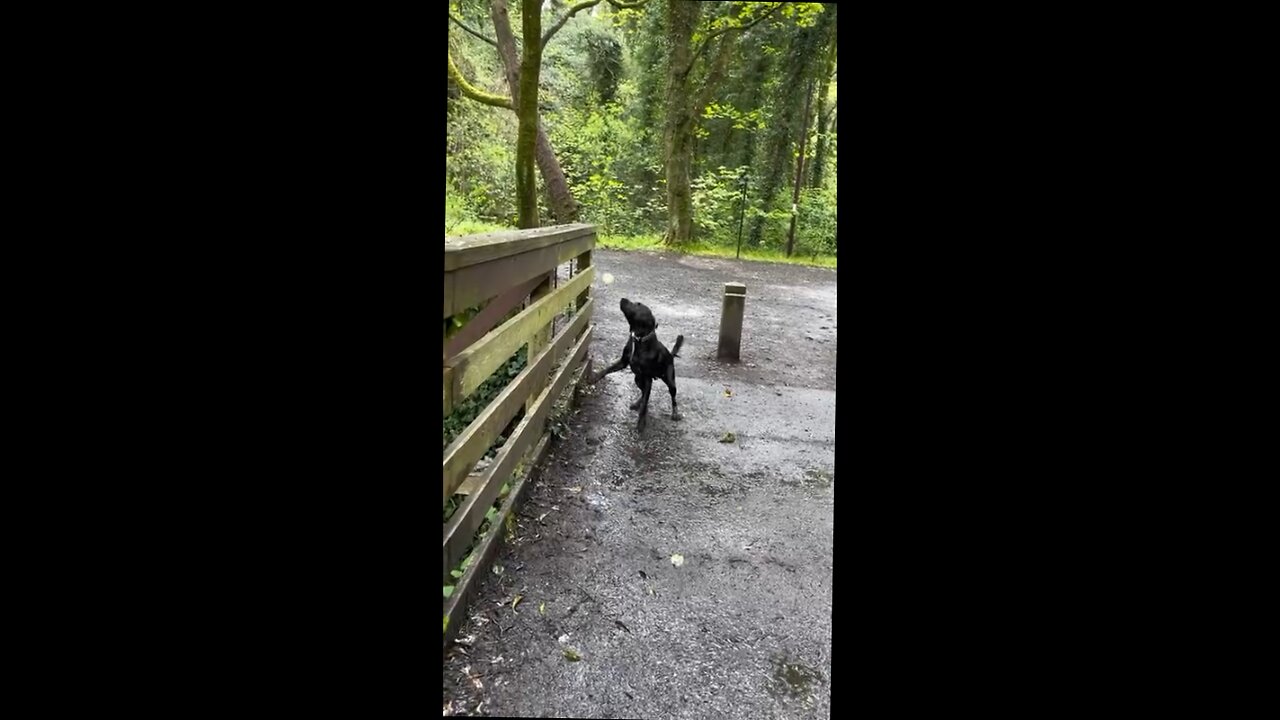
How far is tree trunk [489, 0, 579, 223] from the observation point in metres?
8.52

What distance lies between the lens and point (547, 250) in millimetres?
4086

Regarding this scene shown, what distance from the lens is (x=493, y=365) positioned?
2881 millimetres

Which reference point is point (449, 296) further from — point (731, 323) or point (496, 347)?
point (731, 323)

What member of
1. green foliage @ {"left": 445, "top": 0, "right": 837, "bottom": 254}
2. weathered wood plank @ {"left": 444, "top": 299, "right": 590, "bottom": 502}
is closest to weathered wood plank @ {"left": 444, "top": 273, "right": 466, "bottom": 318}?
weathered wood plank @ {"left": 444, "top": 299, "right": 590, "bottom": 502}

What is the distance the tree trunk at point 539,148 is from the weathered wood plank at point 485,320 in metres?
5.10

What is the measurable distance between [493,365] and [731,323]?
4306 millimetres

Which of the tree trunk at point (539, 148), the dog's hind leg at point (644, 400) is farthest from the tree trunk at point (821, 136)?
the dog's hind leg at point (644, 400)

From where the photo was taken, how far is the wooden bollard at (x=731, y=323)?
Result: 681 centimetres

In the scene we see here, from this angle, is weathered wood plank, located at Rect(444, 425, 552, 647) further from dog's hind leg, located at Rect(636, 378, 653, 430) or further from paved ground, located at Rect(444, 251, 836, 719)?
dog's hind leg, located at Rect(636, 378, 653, 430)

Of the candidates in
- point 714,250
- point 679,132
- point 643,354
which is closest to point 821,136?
point 679,132

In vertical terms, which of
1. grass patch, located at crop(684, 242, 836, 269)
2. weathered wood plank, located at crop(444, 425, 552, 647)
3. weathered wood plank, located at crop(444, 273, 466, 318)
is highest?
weathered wood plank, located at crop(444, 273, 466, 318)
